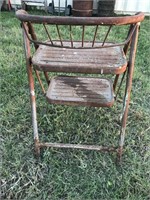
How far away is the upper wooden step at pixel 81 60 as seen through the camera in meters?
1.22

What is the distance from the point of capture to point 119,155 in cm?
157

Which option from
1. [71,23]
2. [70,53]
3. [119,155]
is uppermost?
[71,23]

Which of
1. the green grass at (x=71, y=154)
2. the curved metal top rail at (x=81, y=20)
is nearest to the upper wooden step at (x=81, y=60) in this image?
the curved metal top rail at (x=81, y=20)

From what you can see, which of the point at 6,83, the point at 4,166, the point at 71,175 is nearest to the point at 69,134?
the point at 71,175

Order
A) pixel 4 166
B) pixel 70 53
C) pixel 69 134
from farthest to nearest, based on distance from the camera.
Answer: pixel 69 134, pixel 4 166, pixel 70 53

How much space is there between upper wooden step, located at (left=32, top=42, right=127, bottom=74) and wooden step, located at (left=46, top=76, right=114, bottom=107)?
0.22 metres

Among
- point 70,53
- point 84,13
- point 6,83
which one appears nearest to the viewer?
point 70,53

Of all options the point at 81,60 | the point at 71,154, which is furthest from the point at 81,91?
the point at 71,154

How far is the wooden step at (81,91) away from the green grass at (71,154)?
27cm

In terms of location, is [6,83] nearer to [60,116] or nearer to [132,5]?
[60,116]

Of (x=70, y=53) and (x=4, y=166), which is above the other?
(x=70, y=53)

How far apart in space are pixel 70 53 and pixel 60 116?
54 centimetres

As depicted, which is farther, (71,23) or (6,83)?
(6,83)

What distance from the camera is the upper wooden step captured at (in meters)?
1.22
